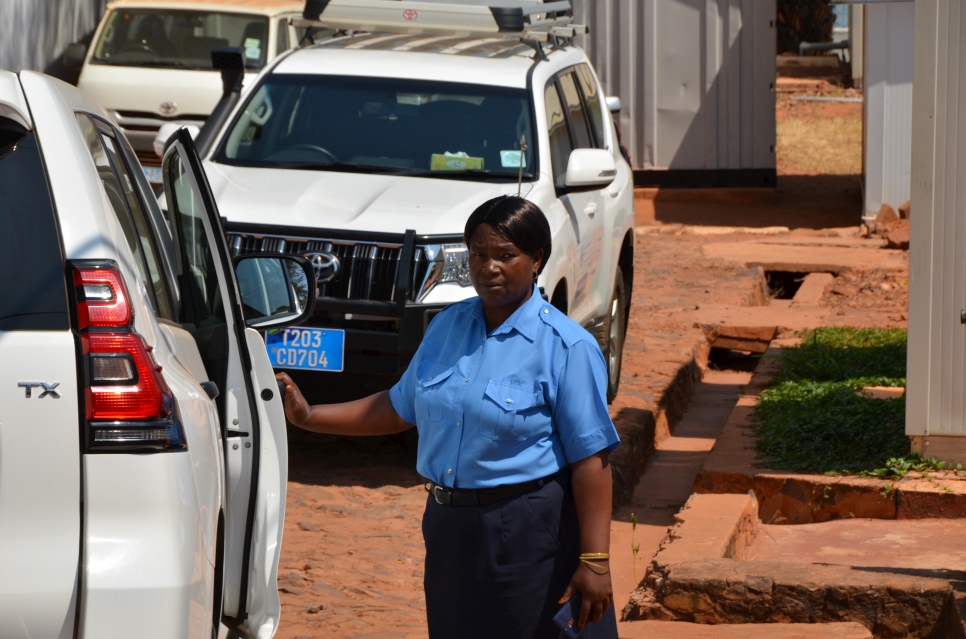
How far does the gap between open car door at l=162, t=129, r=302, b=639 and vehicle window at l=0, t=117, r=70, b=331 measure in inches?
29.4

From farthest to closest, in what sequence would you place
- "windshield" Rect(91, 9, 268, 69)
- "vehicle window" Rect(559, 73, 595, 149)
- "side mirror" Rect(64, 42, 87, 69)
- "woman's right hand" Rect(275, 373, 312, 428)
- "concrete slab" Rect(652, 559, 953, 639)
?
"side mirror" Rect(64, 42, 87, 69) < "windshield" Rect(91, 9, 268, 69) < "vehicle window" Rect(559, 73, 595, 149) < "concrete slab" Rect(652, 559, 953, 639) < "woman's right hand" Rect(275, 373, 312, 428)

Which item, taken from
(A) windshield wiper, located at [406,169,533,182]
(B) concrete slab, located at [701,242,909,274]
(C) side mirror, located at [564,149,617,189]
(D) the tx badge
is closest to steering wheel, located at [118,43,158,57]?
(B) concrete slab, located at [701,242,909,274]

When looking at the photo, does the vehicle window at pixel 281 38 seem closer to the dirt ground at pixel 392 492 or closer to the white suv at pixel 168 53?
the white suv at pixel 168 53

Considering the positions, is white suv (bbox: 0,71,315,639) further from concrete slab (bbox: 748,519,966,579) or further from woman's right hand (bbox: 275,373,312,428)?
concrete slab (bbox: 748,519,966,579)

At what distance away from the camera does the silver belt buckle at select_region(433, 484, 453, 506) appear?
3.03 metres

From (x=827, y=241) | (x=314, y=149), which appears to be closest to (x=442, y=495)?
(x=314, y=149)

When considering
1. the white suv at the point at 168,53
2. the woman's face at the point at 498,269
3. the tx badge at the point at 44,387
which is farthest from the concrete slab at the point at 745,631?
the white suv at the point at 168,53

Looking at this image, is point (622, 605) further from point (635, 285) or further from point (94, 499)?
point (635, 285)

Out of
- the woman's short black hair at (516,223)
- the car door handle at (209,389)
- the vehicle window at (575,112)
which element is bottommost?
the car door handle at (209,389)

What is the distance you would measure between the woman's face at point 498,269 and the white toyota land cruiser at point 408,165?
9.14 feet

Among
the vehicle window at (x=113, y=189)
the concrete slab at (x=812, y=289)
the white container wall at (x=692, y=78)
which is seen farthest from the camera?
the white container wall at (x=692, y=78)

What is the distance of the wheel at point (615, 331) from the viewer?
26.0 ft

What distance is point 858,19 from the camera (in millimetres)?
30266

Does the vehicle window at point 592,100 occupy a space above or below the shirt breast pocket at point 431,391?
above
